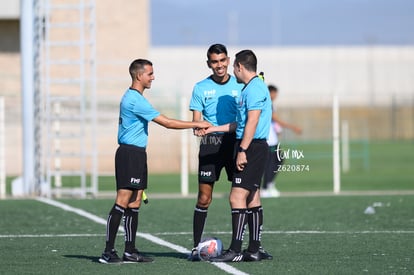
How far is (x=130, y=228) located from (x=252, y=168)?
150 centimetres

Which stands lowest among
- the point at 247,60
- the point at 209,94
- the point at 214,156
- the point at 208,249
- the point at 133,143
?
the point at 208,249

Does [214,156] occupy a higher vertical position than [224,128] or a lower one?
lower

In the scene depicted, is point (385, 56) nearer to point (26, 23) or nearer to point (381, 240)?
point (26, 23)

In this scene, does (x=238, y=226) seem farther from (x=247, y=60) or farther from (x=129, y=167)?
(x=247, y=60)

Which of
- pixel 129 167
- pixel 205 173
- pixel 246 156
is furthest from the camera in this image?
pixel 205 173

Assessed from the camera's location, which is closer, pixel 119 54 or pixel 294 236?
pixel 294 236

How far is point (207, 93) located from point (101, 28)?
2031 centimetres

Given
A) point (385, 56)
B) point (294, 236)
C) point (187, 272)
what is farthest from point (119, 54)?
point (385, 56)

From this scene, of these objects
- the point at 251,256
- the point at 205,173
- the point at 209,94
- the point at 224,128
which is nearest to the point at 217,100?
the point at 209,94

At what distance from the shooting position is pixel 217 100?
1171 centimetres

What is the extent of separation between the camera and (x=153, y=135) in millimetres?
31250

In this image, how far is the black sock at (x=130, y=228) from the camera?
37.6 feet

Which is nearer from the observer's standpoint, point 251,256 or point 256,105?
point 256,105

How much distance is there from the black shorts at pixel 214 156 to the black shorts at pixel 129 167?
2.34 ft
